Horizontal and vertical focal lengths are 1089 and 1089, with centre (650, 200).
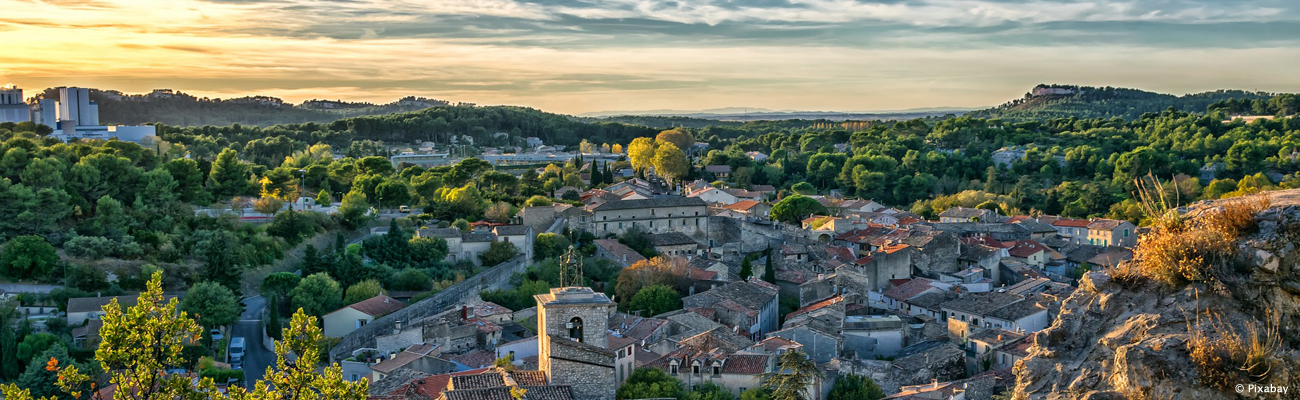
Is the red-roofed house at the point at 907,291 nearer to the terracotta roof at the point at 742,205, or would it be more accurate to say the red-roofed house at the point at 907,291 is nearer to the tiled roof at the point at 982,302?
the tiled roof at the point at 982,302

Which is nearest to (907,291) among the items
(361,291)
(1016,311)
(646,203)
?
(1016,311)

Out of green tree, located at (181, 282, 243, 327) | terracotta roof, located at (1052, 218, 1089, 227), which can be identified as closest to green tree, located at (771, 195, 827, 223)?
terracotta roof, located at (1052, 218, 1089, 227)

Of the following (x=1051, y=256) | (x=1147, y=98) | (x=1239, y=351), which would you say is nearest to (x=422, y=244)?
Result: (x=1051, y=256)

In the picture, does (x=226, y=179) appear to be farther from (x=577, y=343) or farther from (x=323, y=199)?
(x=577, y=343)

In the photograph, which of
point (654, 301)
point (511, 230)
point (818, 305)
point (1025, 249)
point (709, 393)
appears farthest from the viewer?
point (1025, 249)

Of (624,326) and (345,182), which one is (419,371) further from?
(345,182)
